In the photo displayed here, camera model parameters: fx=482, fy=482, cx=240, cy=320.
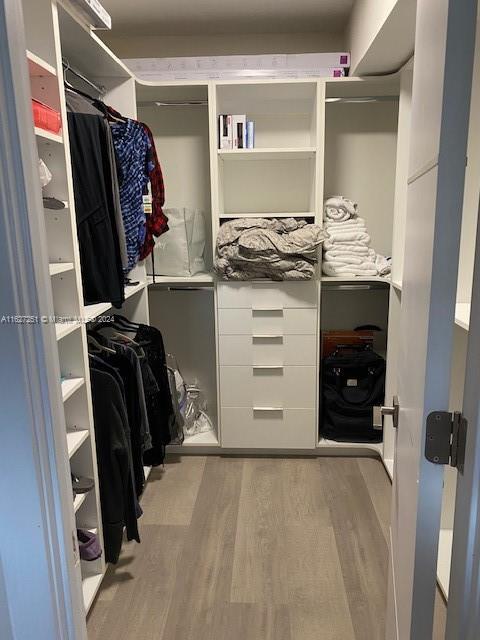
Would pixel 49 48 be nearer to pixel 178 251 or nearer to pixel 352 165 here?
pixel 178 251

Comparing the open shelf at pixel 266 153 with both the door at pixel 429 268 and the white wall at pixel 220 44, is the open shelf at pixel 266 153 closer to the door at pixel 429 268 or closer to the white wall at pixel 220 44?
the white wall at pixel 220 44

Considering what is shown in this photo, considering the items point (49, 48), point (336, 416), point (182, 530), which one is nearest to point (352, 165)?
point (336, 416)

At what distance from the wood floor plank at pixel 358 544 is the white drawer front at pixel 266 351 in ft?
2.16

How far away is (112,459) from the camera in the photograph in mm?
1899

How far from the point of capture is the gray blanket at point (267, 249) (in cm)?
250

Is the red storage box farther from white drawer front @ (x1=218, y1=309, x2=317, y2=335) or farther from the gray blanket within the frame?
white drawer front @ (x1=218, y1=309, x2=317, y2=335)

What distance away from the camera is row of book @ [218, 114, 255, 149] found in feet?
8.45

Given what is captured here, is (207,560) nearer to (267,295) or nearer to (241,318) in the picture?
(241,318)

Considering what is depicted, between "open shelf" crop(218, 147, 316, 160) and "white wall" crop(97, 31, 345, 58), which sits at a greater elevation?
"white wall" crop(97, 31, 345, 58)

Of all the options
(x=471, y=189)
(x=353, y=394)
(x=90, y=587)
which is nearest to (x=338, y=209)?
(x=353, y=394)

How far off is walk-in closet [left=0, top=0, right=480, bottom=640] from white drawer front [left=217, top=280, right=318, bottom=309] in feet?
0.04

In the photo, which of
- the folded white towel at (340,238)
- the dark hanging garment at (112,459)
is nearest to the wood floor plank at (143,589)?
the dark hanging garment at (112,459)

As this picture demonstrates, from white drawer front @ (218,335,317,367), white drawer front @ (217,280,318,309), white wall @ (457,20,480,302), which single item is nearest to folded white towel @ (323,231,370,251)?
white drawer front @ (217,280,318,309)

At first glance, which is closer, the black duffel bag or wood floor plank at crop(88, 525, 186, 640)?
wood floor plank at crop(88, 525, 186, 640)
